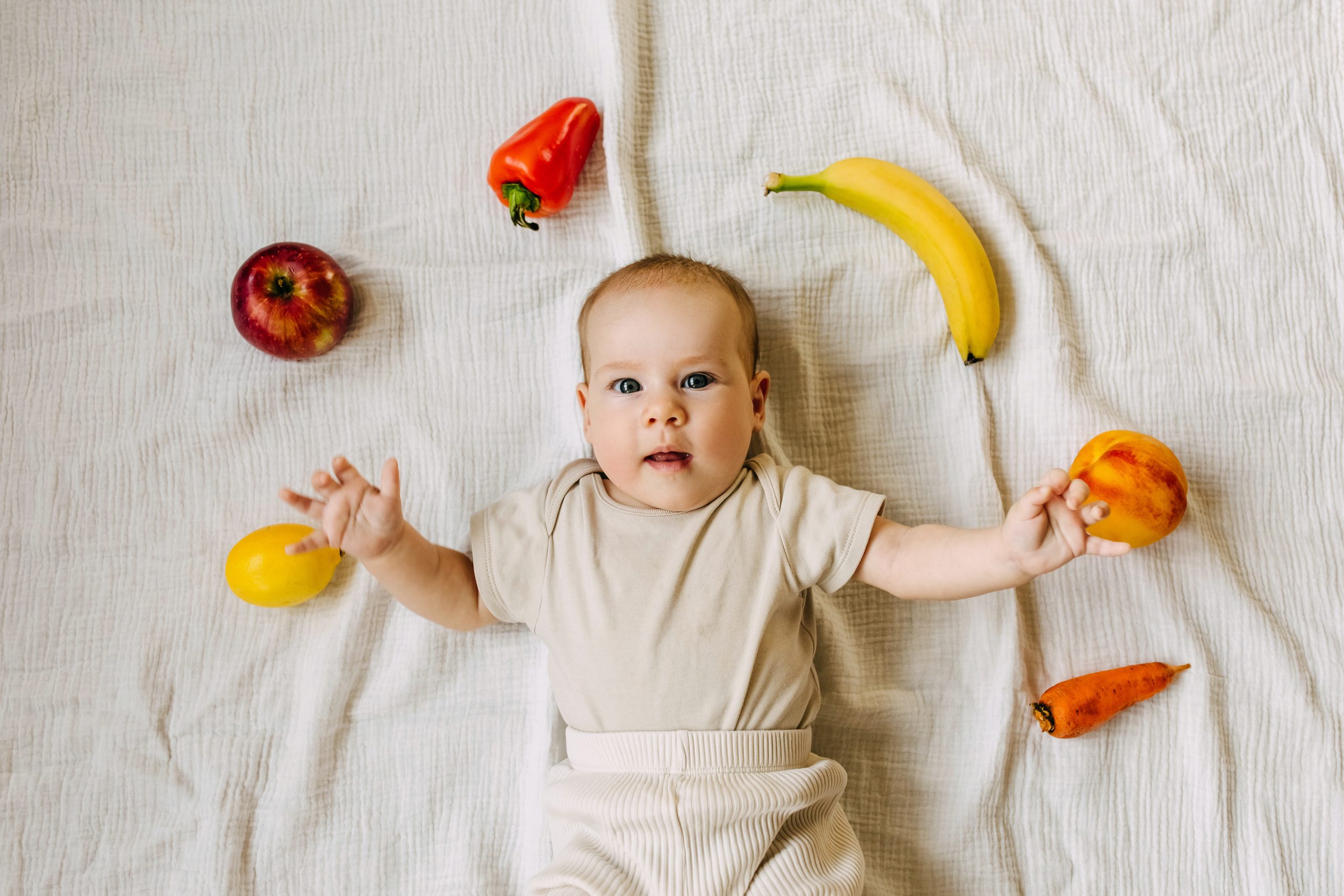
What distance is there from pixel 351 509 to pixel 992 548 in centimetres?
84

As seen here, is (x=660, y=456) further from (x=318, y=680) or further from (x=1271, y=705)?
(x=1271, y=705)

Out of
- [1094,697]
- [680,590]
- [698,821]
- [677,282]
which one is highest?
[677,282]

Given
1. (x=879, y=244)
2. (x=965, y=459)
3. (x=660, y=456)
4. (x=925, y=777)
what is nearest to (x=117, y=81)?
(x=660, y=456)

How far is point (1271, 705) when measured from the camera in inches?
59.0

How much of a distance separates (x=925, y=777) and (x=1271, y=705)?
0.56 m

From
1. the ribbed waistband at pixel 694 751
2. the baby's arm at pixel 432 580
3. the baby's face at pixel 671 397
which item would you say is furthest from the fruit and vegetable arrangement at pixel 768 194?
the ribbed waistband at pixel 694 751

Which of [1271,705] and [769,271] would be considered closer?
[1271,705]

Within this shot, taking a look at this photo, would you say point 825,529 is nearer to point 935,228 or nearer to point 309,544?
point 935,228

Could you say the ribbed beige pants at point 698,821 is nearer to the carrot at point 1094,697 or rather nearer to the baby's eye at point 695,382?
the carrot at point 1094,697

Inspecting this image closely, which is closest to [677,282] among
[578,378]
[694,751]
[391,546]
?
[578,378]

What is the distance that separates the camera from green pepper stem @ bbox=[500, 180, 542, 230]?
1554 millimetres

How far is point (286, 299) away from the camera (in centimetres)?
150

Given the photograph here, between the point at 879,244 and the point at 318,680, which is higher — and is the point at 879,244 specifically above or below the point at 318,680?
above

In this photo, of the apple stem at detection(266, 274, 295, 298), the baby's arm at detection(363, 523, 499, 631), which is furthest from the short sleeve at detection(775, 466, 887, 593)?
the apple stem at detection(266, 274, 295, 298)
